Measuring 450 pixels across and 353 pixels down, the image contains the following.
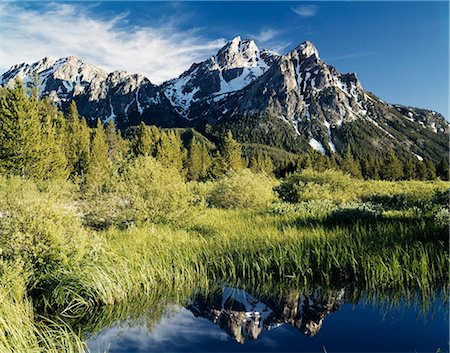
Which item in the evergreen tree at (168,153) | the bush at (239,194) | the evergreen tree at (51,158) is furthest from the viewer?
the evergreen tree at (168,153)

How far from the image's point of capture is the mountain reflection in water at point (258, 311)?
4.99 meters

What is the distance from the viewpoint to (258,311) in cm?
552

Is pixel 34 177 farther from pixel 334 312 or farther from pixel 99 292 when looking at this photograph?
pixel 334 312

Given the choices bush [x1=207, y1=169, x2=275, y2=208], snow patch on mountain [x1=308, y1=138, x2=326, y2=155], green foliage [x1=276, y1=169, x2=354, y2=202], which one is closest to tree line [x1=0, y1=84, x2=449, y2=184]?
bush [x1=207, y1=169, x2=275, y2=208]

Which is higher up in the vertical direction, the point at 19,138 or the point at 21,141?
the point at 19,138

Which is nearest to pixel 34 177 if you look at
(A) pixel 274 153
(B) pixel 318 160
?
(B) pixel 318 160

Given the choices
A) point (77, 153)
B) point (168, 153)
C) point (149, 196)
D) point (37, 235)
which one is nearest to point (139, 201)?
point (149, 196)

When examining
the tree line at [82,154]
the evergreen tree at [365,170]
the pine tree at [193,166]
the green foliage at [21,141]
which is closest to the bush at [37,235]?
the tree line at [82,154]

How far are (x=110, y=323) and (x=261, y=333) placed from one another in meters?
2.23

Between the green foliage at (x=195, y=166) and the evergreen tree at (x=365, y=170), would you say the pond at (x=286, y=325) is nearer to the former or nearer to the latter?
the green foliage at (x=195, y=166)

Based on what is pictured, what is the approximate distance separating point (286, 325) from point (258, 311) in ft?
1.97

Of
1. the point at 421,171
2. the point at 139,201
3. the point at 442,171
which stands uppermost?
the point at 442,171

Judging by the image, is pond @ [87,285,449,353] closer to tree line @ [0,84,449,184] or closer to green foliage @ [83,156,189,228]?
green foliage @ [83,156,189,228]

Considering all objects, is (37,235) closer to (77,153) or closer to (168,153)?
(77,153)
